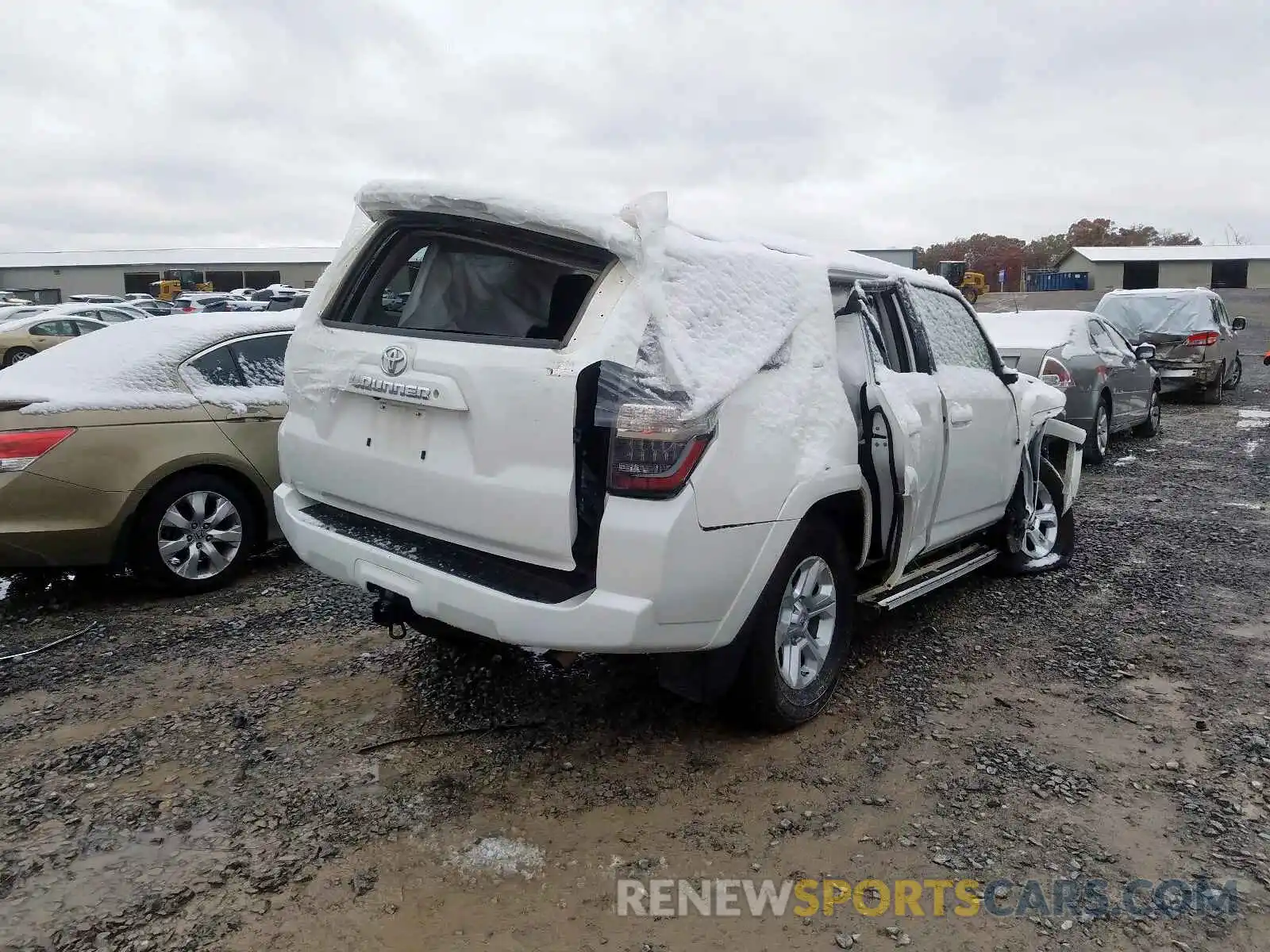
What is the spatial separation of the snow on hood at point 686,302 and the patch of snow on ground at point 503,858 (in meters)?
1.38

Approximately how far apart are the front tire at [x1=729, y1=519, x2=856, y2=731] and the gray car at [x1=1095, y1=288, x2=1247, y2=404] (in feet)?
35.9

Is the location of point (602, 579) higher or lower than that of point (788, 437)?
lower

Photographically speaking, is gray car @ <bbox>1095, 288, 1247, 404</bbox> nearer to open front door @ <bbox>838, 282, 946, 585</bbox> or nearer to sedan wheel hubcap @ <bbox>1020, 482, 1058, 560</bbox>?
sedan wheel hubcap @ <bbox>1020, 482, 1058, 560</bbox>

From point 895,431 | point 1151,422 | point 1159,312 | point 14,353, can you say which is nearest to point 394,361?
point 895,431

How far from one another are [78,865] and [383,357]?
1.78m

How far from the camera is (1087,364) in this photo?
30.7ft

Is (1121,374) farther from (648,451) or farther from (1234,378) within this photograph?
(648,451)

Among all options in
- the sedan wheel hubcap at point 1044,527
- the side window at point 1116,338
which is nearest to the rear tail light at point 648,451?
the sedan wheel hubcap at point 1044,527

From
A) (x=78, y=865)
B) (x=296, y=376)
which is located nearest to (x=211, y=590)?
(x=296, y=376)

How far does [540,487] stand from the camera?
9.60 ft

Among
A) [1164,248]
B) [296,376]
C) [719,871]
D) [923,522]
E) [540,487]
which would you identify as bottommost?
[719,871]

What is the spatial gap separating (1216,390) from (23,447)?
1480 cm

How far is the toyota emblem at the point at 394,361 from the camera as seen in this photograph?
3.25 meters

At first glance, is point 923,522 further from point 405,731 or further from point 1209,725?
point 405,731
